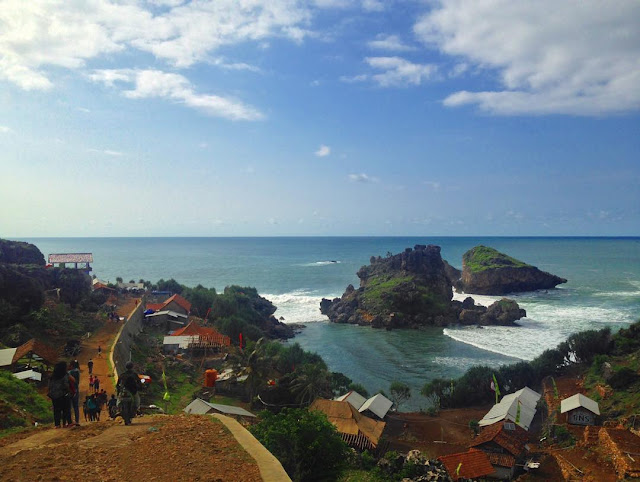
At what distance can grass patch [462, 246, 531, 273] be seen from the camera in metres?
108

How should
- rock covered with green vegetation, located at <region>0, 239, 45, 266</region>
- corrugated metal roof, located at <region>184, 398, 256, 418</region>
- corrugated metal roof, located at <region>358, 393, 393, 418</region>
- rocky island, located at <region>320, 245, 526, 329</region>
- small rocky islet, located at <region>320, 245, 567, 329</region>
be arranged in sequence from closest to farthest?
corrugated metal roof, located at <region>184, 398, 256, 418</region> < corrugated metal roof, located at <region>358, 393, 393, 418</region> < rock covered with green vegetation, located at <region>0, 239, 45, 266</region> < rocky island, located at <region>320, 245, 526, 329</region> < small rocky islet, located at <region>320, 245, 567, 329</region>

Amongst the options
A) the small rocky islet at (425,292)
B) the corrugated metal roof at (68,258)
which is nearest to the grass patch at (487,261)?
the small rocky islet at (425,292)

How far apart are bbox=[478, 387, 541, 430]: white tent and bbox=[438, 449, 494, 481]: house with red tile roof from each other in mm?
6114

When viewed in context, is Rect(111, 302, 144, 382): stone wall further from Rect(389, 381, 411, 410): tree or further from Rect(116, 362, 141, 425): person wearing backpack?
Rect(389, 381, 411, 410): tree

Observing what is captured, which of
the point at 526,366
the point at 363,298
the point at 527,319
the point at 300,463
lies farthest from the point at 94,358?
the point at 527,319

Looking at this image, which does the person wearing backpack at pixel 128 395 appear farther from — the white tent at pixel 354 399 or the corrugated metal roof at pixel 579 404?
the corrugated metal roof at pixel 579 404

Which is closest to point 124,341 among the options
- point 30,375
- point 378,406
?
point 30,375

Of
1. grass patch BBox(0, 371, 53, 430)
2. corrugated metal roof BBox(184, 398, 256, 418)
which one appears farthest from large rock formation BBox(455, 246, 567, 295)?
grass patch BBox(0, 371, 53, 430)

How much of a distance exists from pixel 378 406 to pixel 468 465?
9060 mm

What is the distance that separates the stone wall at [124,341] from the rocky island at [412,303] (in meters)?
38.0

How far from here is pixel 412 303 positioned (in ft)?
250

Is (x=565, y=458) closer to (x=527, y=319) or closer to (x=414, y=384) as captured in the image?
(x=414, y=384)

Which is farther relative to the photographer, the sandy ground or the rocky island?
the rocky island

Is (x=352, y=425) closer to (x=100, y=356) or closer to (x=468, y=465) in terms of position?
(x=468, y=465)
